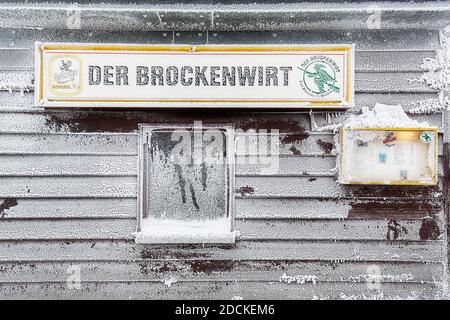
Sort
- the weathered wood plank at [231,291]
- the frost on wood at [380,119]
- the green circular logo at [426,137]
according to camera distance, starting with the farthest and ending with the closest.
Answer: the weathered wood plank at [231,291]
the frost on wood at [380,119]
the green circular logo at [426,137]

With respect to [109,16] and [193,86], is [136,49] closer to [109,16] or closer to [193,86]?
[109,16]

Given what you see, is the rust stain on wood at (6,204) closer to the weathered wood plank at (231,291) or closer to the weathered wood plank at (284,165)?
the weathered wood plank at (231,291)

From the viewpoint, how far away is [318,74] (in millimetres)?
3498

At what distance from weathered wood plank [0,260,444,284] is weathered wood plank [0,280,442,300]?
0.05m

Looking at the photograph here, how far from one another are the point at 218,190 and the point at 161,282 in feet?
3.15

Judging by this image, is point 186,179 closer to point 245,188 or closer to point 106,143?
point 245,188

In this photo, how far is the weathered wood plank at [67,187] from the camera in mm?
3678

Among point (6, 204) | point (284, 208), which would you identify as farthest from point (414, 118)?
point (6, 204)

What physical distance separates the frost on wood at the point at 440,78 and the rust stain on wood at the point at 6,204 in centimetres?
357

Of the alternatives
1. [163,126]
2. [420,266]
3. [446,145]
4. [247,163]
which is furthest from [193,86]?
[420,266]

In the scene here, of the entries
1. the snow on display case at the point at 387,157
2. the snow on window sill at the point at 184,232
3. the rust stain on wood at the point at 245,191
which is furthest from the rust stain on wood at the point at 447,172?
the snow on window sill at the point at 184,232

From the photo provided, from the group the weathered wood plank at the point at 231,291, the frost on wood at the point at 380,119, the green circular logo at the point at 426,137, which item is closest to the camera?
the green circular logo at the point at 426,137

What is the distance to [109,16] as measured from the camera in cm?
339

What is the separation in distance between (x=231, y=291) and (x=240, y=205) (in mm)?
765
